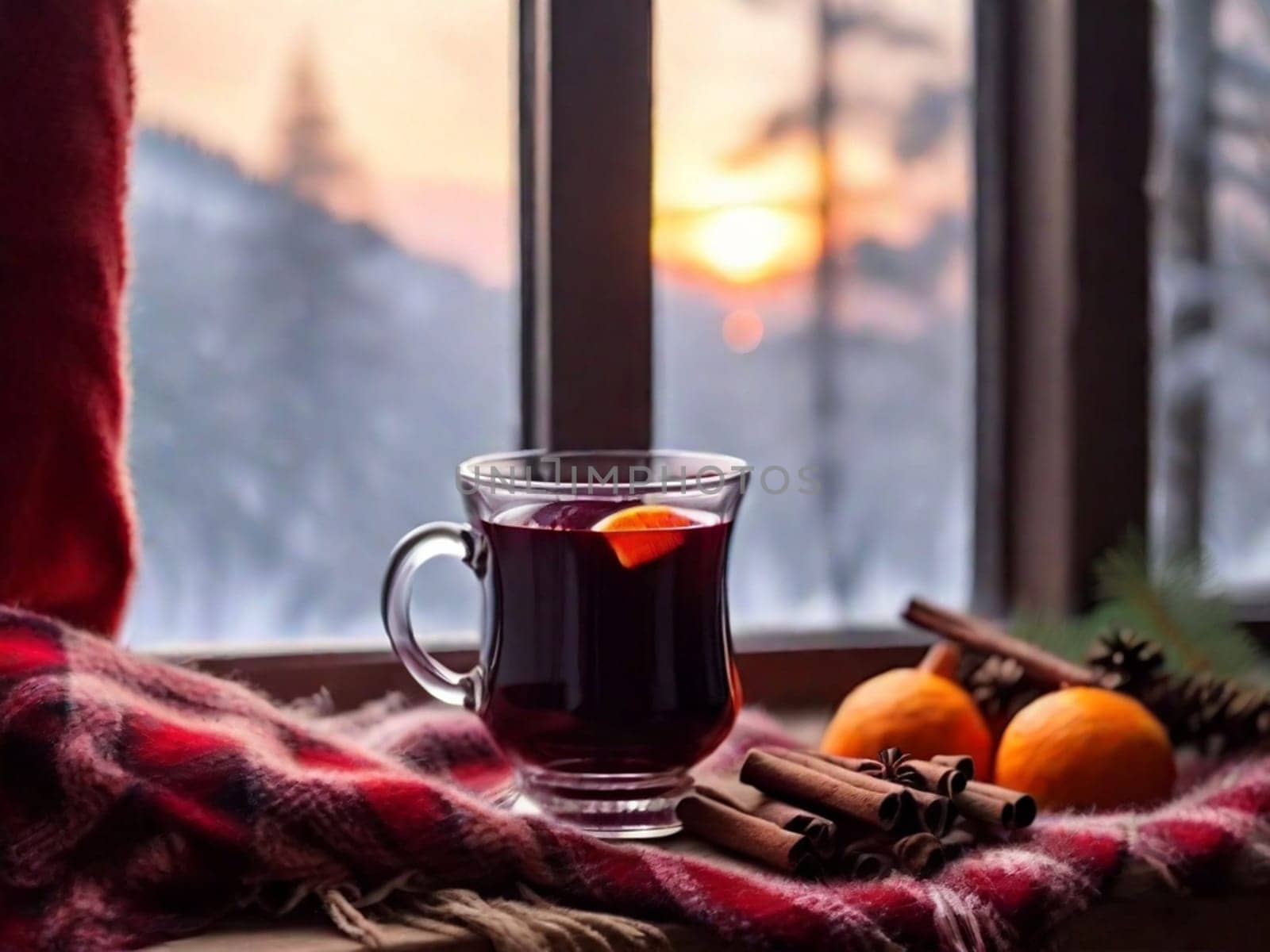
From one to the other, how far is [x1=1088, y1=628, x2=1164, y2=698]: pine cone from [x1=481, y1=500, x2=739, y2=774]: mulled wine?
0.39 m

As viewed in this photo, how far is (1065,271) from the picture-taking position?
1.36 metres

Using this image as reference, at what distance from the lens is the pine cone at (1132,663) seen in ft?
3.72

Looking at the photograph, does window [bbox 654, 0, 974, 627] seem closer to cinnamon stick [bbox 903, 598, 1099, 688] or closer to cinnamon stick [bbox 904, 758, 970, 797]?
cinnamon stick [bbox 903, 598, 1099, 688]

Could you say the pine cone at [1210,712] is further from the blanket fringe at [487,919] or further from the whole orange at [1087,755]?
the blanket fringe at [487,919]

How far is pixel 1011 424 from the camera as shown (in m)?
1.44

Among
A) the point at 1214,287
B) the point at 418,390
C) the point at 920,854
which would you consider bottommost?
the point at 920,854

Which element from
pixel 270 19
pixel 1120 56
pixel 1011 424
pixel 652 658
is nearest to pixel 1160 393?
pixel 1011 424

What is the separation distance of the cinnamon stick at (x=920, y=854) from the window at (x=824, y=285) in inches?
21.1

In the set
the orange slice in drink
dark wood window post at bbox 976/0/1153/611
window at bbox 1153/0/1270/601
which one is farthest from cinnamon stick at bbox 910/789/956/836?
window at bbox 1153/0/1270/601

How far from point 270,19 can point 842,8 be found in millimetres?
568

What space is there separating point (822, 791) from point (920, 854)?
8 centimetres

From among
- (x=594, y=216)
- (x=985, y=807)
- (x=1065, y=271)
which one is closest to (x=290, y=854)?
(x=985, y=807)

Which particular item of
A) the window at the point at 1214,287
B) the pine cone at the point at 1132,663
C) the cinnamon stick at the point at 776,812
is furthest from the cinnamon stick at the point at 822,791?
the window at the point at 1214,287

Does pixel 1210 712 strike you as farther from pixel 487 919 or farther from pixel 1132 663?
pixel 487 919
